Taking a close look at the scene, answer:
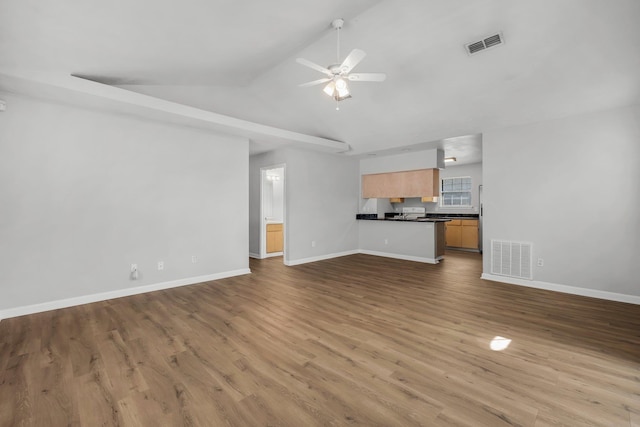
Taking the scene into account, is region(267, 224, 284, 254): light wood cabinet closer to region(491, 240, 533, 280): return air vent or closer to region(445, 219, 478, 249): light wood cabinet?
region(491, 240, 533, 280): return air vent

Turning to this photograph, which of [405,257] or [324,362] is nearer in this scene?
[324,362]

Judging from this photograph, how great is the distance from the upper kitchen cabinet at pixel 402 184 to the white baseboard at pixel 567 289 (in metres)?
2.29

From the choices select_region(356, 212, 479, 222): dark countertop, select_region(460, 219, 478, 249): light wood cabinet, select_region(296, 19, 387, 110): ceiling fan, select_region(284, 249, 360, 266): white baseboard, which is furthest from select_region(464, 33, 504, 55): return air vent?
select_region(460, 219, 478, 249): light wood cabinet

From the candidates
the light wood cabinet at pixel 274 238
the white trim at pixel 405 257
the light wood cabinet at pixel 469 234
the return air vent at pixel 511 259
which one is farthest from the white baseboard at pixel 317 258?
the return air vent at pixel 511 259

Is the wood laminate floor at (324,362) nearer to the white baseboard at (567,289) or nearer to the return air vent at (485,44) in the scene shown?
the white baseboard at (567,289)

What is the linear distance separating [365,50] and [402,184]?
3.92 metres

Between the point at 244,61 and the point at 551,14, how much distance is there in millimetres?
3183

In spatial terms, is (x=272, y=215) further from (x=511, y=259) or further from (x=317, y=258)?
(x=511, y=259)

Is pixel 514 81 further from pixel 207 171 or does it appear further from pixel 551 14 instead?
pixel 207 171

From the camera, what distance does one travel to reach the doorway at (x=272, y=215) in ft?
21.9

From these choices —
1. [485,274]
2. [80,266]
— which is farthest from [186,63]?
[485,274]

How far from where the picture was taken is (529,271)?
174 inches

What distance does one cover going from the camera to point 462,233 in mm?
8016

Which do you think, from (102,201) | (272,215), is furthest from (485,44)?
(272,215)
